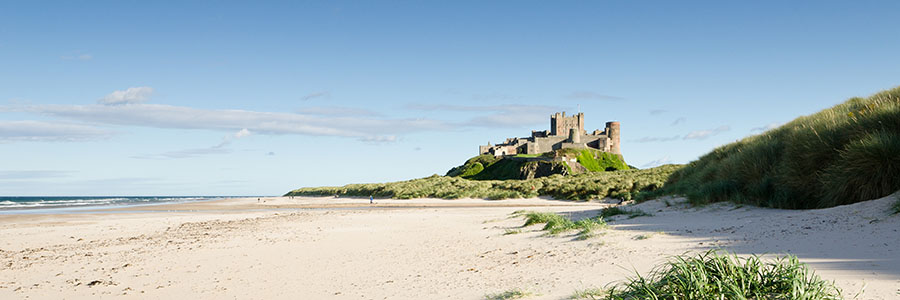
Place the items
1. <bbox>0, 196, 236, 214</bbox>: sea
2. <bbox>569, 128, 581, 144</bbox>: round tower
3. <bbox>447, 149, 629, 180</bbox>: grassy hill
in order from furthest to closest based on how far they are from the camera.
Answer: <bbox>569, 128, 581, 144</bbox>: round tower < <bbox>447, 149, 629, 180</bbox>: grassy hill < <bbox>0, 196, 236, 214</bbox>: sea

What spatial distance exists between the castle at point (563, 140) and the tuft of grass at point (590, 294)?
8120 centimetres

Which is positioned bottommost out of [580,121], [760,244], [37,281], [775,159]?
[37,281]

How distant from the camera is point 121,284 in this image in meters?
6.84

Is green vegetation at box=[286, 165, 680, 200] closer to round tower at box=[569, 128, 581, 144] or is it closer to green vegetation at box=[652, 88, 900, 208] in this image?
green vegetation at box=[652, 88, 900, 208]

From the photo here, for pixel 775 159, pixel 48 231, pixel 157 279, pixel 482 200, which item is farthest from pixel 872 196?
pixel 482 200

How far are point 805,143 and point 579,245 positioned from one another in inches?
263

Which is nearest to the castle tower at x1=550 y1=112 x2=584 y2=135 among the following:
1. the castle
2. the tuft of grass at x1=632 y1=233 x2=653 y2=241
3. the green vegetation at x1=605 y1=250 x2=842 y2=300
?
the castle

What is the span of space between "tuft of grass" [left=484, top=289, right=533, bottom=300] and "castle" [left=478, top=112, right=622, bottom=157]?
265ft

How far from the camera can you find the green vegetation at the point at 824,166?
852cm

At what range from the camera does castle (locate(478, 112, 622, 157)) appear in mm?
93062

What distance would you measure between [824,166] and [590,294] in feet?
28.0

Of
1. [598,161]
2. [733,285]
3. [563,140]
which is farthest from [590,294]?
[563,140]

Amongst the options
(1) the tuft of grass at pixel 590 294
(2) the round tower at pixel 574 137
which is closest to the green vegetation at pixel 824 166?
(1) the tuft of grass at pixel 590 294

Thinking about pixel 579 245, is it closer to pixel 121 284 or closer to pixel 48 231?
pixel 121 284
